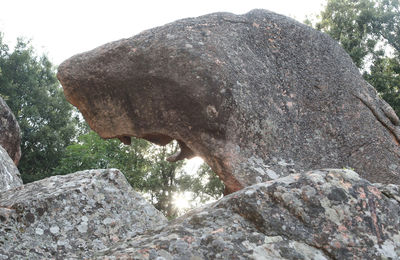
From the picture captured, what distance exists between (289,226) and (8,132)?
372 inches

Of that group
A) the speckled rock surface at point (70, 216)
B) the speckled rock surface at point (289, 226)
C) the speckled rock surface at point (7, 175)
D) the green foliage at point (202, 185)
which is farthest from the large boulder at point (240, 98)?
the green foliage at point (202, 185)

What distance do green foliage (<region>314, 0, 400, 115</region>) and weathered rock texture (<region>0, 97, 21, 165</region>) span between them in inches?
565

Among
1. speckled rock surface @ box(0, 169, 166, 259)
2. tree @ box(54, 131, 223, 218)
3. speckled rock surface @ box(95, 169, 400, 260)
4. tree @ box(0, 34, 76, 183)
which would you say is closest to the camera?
speckled rock surface @ box(95, 169, 400, 260)

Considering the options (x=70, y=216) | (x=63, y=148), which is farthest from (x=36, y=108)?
(x=70, y=216)

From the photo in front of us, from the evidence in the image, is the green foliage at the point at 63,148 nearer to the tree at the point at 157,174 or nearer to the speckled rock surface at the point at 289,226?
the tree at the point at 157,174

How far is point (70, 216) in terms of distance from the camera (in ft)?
13.0

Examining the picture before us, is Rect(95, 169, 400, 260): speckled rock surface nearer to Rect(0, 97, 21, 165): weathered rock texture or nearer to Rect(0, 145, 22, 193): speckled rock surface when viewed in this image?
Rect(0, 145, 22, 193): speckled rock surface

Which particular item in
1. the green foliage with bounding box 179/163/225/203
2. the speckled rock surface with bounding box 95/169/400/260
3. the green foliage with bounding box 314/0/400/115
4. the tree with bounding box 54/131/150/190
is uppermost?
the green foliage with bounding box 314/0/400/115

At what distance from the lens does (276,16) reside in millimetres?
7590

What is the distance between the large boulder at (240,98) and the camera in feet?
20.1

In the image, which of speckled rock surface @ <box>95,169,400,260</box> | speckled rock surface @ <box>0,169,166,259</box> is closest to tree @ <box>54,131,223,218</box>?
speckled rock surface @ <box>0,169,166,259</box>

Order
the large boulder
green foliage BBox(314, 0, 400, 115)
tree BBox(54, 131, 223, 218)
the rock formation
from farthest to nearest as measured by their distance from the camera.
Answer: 1. tree BBox(54, 131, 223, 218)
2. green foliage BBox(314, 0, 400, 115)
3. the large boulder
4. the rock formation

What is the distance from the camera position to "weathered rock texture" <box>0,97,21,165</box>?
986cm

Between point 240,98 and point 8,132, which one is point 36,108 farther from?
point 240,98
